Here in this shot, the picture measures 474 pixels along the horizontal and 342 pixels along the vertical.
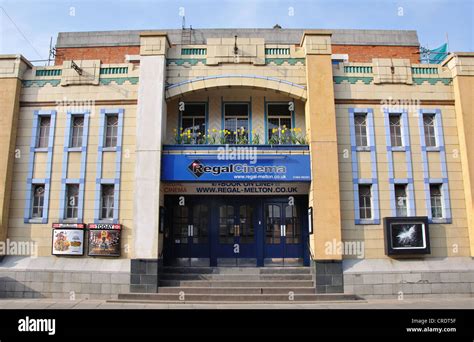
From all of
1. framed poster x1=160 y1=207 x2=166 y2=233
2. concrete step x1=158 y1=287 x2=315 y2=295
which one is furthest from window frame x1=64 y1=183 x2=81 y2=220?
concrete step x1=158 y1=287 x2=315 y2=295

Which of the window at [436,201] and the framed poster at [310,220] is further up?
the window at [436,201]

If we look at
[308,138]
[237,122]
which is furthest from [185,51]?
[308,138]

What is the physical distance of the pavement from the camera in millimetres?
11685

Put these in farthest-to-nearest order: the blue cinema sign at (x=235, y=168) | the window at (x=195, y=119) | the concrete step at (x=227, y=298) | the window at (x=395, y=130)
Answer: the window at (x=195, y=119) < the window at (x=395, y=130) < the blue cinema sign at (x=235, y=168) < the concrete step at (x=227, y=298)

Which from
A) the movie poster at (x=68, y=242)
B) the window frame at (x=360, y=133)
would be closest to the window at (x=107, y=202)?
the movie poster at (x=68, y=242)

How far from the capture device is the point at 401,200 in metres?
14.3

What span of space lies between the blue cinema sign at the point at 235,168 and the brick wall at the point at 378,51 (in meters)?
11.1

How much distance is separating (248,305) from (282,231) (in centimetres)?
394

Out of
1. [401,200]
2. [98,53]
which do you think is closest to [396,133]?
[401,200]

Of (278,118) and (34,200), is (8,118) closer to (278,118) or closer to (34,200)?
(34,200)

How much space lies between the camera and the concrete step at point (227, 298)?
12461mm

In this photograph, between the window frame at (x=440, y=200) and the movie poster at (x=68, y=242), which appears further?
the window frame at (x=440, y=200)

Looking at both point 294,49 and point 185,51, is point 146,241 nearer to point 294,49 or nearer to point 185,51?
point 185,51

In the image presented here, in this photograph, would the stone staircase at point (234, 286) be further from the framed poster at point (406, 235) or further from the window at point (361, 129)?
the window at point (361, 129)
